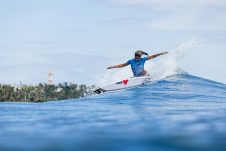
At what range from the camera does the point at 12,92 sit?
10250cm

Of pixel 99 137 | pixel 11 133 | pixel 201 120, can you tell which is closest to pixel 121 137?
pixel 99 137

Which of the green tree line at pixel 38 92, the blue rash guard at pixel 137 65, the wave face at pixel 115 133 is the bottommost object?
the wave face at pixel 115 133

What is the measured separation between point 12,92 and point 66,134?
323 ft

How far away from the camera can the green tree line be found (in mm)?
100000

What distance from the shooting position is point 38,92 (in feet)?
393

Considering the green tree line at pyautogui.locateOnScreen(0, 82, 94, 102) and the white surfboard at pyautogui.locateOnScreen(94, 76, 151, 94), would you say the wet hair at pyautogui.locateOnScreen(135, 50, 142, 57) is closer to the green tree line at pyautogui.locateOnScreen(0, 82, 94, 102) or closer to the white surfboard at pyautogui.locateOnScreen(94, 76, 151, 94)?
the white surfboard at pyautogui.locateOnScreen(94, 76, 151, 94)

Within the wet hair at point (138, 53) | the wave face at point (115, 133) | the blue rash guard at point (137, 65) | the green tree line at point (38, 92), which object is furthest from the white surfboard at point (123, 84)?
the green tree line at point (38, 92)

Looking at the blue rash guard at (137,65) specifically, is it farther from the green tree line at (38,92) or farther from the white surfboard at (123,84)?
the green tree line at (38,92)

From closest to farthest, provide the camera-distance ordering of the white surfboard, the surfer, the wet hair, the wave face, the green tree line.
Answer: the wave face < the white surfboard < the wet hair < the surfer < the green tree line

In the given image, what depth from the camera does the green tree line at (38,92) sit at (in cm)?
10000

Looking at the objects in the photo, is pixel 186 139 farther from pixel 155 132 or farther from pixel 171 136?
pixel 155 132

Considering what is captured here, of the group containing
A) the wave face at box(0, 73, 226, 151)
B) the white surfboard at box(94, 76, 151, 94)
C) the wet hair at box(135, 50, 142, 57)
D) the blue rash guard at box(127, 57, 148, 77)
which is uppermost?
the wet hair at box(135, 50, 142, 57)

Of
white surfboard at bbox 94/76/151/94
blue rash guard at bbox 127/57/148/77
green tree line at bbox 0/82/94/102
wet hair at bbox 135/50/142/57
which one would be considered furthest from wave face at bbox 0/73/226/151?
green tree line at bbox 0/82/94/102

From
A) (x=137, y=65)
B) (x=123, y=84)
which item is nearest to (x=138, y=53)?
(x=137, y=65)
